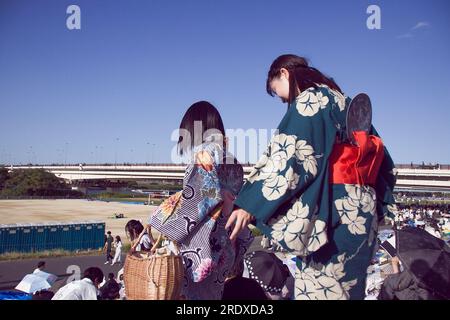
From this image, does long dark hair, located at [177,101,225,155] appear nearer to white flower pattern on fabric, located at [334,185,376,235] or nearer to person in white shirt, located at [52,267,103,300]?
white flower pattern on fabric, located at [334,185,376,235]

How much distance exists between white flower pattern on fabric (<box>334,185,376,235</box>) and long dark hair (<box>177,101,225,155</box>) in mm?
851

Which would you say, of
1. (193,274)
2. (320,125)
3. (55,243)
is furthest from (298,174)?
(55,243)

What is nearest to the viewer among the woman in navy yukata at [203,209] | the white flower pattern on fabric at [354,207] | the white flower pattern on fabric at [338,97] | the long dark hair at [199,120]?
the white flower pattern on fabric at [354,207]

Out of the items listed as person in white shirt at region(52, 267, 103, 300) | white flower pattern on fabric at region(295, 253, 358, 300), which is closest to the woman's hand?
white flower pattern on fabric at region(295, 253, 358, 300)

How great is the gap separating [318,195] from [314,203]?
0.04m

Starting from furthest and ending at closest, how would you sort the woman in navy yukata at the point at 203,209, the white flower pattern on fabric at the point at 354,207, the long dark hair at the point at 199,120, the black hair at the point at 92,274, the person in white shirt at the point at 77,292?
the black hair at the point at 92,274, the person in white shirt at the point at 77,292, the long dark hair at the point at 199,120, the woman in navy yukata at the point at 203,209, the white flower pattern on fabric at the point at 354,207

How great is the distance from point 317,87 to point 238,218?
72 cm

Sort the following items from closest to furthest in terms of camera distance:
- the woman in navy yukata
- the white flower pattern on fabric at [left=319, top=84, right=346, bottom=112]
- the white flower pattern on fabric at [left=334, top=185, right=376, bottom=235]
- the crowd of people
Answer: the white flower pattern on fabric at [left=334, top=185, right=376, bottom=235] < the white flower pattern on fabric at [left=319, top=84, right=346, bottom=112] < the woman in navy yukata < the crowd of people

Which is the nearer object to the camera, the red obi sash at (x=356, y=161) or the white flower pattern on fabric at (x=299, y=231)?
the white flower pattern on fabric at (x=299, y=231)

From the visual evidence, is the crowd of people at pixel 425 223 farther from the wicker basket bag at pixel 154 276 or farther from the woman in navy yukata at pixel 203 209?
the wicker basket bag at pixel 154 276

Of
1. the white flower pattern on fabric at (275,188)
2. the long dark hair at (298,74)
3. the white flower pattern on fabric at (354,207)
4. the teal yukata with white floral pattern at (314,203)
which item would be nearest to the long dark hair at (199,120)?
the long dark hair at (298,74)

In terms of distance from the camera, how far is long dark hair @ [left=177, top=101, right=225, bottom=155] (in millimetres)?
2318

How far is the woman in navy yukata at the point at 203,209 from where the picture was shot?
205 centimetres

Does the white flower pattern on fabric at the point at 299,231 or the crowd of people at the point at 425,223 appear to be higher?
the white flower pattern on fabric at the point at 299,231
